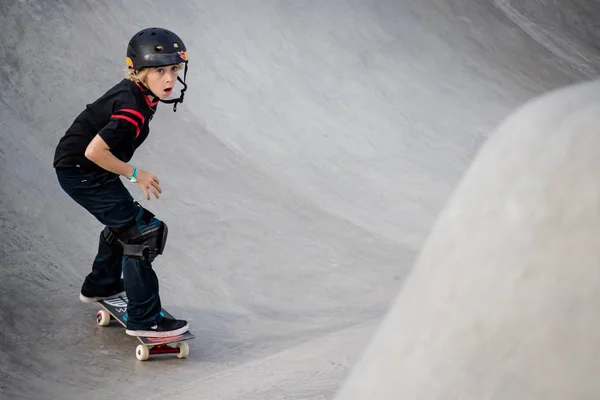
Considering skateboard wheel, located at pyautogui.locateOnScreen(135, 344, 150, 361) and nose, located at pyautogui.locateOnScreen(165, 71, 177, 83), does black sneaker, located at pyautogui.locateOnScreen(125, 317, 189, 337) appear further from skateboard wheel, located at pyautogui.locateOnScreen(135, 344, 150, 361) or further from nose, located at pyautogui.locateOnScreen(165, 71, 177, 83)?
nose, located at pyautogui.locateOnScreen(165, 71, 177, 83)

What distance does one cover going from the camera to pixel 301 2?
756 cm

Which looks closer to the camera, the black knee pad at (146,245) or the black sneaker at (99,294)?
the black knee pad at (146,245)

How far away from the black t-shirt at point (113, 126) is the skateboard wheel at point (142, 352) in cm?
85

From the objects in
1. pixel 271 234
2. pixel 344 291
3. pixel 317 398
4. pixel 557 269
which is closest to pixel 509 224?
pixel 557 269

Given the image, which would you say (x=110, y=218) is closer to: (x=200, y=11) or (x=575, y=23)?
(x=200, y=11)

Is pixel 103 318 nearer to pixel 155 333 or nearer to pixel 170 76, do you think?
pixel 155 333

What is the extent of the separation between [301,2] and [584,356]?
626cm

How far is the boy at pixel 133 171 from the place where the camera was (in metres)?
3.79

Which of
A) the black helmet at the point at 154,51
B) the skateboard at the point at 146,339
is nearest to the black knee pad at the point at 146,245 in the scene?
the skateboard at the point at 146,339

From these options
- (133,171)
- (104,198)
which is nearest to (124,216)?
(104,198)

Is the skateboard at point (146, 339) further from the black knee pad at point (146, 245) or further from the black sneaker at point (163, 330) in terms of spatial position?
the black knee pad at point (146, 245)

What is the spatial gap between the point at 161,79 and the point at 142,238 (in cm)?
72

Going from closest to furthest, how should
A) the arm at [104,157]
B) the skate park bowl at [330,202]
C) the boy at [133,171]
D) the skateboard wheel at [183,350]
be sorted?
the skate park bowl at [330,202], the arm at [104,157], the boy at [133,171], the skateboard wheel at [183,350]

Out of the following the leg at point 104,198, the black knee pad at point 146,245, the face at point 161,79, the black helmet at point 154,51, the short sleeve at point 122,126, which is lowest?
the black knee pad at point 146,245
